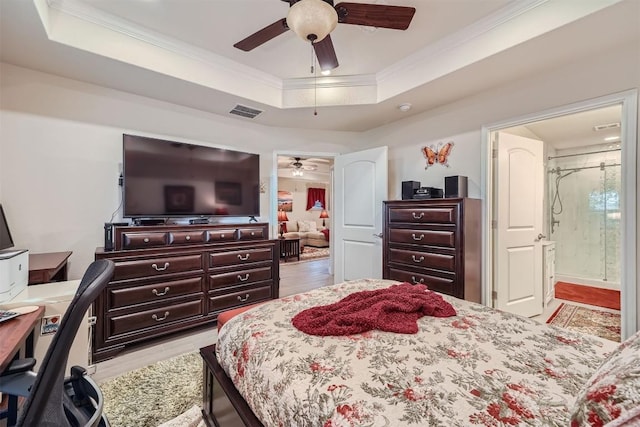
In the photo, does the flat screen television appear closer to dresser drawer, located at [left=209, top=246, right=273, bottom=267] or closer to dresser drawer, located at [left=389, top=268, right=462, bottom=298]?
dresser drawer, located at [left=209, top=246, right=273, bottom=267]

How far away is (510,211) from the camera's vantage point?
2957 mm

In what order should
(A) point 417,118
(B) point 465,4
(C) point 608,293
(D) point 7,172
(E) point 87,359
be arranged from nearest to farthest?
→ (E) point 87,359, (B) point 465,4, (D) point 7,172, (A) point 417,118, (C) point 608,293

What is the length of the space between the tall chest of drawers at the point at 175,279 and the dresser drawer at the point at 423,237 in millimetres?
1466

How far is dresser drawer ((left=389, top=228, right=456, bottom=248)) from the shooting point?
2650mm

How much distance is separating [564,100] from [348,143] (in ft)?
8.33

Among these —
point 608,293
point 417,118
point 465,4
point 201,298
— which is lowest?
point 608,293

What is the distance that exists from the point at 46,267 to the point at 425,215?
310 centimetres

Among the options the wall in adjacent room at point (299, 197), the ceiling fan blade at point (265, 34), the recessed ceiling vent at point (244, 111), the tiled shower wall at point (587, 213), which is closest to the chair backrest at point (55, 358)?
the ceiling fan blade at point (265, 34)

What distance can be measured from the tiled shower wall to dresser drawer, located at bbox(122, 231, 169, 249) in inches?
243

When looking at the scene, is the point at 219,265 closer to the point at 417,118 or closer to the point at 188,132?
the point at 188,132

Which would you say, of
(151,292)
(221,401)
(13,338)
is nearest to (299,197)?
(151,292)

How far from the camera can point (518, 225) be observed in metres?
3.04

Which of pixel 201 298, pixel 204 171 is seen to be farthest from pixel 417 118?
pixel 201 298

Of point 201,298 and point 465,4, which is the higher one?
point 465,4
